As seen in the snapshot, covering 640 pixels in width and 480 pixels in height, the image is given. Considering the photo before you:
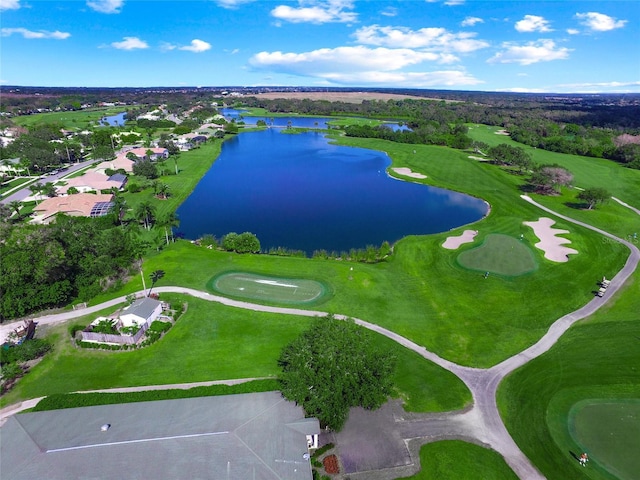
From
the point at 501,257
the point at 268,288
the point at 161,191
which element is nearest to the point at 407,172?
the point at 501,257

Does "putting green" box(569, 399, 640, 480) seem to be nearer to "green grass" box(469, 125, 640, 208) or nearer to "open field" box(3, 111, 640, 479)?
"open field" box(3, 111, 640, 479)

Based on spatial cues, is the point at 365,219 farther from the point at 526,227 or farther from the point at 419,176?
the point at 419,176

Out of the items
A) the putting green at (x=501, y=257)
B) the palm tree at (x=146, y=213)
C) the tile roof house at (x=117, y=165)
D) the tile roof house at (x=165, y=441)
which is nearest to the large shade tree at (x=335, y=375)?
the tile roof house at (x=165, y=441)

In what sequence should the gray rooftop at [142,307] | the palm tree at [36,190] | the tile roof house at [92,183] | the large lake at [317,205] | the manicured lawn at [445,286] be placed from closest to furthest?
the gray rooftop at [142,307] → the manicured lawn at [445,286] → the large lake at [317,205] → the palm tree at [36,190] → the tile roof house at [92,183]

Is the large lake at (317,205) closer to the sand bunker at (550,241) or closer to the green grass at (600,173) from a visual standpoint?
the sand bunker at (550,241)

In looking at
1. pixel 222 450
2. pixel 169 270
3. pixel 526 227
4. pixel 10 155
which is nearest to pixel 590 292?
pixel 526 227

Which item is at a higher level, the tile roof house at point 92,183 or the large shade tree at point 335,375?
the tile roof house at point 92,183

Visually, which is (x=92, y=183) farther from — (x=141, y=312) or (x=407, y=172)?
(x=407, y=172)
